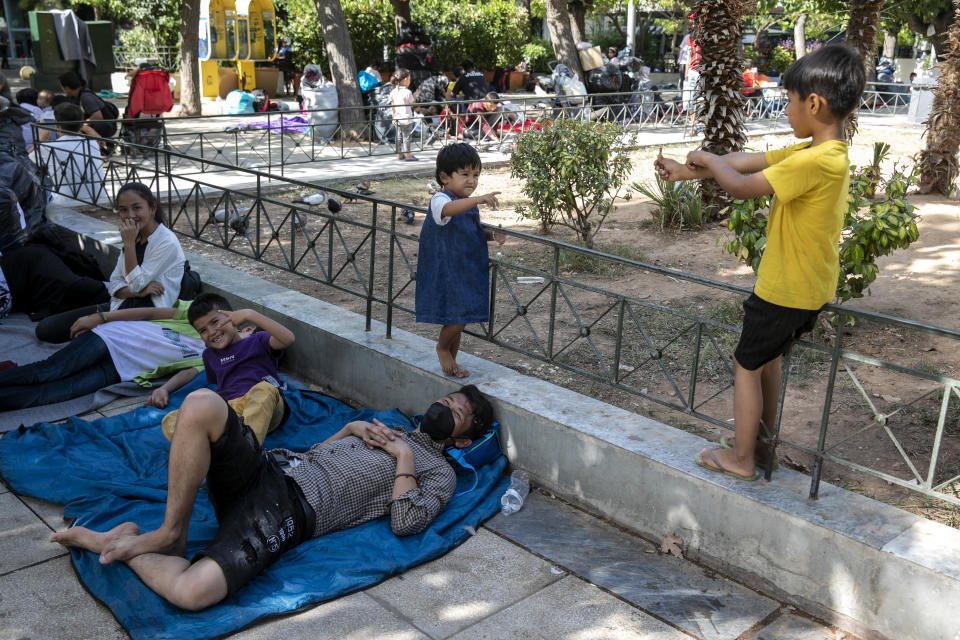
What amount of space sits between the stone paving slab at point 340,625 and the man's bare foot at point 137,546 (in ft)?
1.54

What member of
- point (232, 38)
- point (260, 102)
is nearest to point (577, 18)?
point (232, 38)

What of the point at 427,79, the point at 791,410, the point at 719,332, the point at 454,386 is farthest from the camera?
the point at 427,79

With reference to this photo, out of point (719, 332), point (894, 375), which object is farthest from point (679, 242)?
point (894, 375)

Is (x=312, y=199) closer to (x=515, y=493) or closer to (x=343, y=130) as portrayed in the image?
(x=343, y=130)

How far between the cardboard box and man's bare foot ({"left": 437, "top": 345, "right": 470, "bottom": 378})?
1665cm

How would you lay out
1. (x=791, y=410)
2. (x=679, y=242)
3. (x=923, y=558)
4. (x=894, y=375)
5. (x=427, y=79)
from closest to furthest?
(x=923, y=558) < (x=791, y=410) < (x=894, y=375) < (x=679, y=242) < (x=427, y=79)

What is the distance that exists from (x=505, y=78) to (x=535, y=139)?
1911 cm

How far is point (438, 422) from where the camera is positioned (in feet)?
13.1

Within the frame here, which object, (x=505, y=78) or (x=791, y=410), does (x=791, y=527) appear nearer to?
(x=791, y=410)

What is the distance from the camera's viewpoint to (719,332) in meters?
5.96

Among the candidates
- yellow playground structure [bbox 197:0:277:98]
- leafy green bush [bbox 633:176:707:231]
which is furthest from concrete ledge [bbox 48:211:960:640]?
yellow playground structure [bbox 197:0:277:98]

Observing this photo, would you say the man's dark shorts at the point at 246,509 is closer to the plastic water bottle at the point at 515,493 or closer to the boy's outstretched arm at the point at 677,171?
the plastic water bottle at the point at 515,493

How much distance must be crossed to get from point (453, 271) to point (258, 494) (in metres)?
1.54

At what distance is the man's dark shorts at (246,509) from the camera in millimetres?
3229
